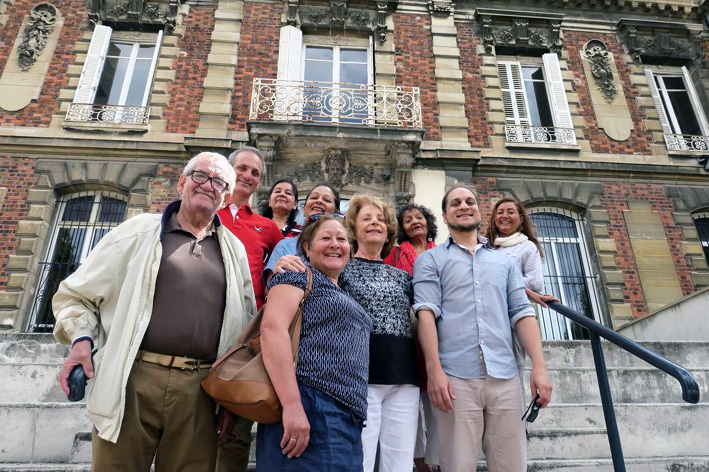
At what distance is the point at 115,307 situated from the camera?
2.02 m

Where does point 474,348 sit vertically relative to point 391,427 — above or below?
above

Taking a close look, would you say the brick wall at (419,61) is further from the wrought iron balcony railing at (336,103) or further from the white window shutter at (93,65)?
the white window shutter at (93,65)

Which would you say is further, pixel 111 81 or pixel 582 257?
pixel 111 81

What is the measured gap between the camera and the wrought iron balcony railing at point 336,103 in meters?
8.50

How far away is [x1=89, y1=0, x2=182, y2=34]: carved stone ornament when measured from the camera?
951 centimetres

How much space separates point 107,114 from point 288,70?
3.79 meters

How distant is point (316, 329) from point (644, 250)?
29.1ft

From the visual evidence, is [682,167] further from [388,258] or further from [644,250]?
[388,258]

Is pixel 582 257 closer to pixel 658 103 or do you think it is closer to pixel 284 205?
pixel 658 103

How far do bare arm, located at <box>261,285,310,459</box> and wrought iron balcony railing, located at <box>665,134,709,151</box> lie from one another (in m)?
10.8

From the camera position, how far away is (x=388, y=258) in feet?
11.0

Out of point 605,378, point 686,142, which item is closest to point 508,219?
point 605,378

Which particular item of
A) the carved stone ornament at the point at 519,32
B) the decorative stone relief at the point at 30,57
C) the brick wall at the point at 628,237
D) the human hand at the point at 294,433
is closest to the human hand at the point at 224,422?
the human hand at the point at 294,433

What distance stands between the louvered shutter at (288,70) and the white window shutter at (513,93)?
15.3ft
